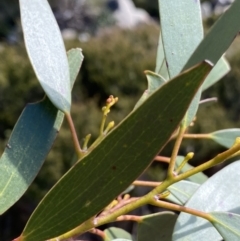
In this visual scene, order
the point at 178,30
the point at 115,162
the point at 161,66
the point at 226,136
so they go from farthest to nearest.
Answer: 1. the point at 226,136
2. the point at 161,66
3. the point at 178,30
4. the point at 115,162

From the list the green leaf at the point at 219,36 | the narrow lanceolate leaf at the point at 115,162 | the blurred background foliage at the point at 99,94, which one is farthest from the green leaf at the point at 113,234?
the blurred background foliage at the point at 99,94

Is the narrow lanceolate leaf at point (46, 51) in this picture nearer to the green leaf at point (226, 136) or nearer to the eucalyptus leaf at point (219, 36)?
the eucalyptus leaf at point (219, 36)

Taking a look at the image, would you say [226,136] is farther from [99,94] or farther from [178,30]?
[99,94]

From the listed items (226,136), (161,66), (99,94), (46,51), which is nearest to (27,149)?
(46,51)

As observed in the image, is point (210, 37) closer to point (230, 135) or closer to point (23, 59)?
point (230, 135)

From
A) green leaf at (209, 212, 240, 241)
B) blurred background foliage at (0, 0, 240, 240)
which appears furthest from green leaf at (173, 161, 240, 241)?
blurred background foliage at (0, 0, 240, 240)
